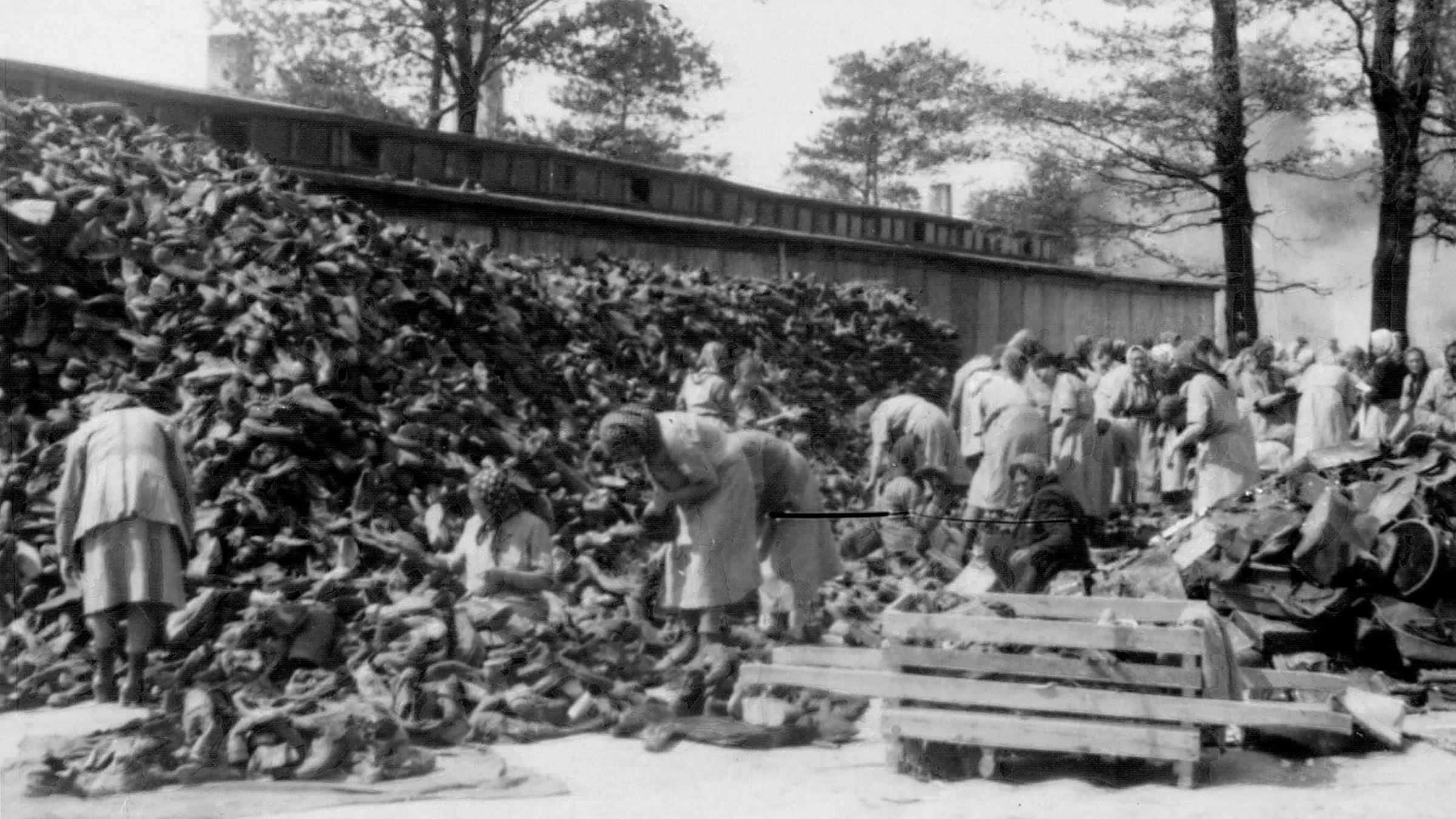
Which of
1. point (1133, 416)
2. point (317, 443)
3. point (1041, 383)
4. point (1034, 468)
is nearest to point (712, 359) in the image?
point (317, 443)

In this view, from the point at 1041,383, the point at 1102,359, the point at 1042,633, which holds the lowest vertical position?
the point at 1042,633

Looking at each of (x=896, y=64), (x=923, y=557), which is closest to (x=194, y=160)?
(x=923, y=557)

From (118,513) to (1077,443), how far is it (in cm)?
800

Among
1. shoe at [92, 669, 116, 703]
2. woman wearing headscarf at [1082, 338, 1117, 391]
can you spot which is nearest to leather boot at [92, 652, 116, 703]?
A: shoe at [92, 669, 116, 703]

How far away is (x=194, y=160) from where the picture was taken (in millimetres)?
13797

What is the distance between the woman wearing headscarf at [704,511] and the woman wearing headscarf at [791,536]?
0.69 metres

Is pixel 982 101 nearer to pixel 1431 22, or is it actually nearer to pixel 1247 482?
pixel 1431 22

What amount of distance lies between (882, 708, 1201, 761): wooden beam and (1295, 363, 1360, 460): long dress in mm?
7720

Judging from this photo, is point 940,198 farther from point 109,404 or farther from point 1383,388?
point 109,404

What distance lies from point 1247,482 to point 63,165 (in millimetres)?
10005

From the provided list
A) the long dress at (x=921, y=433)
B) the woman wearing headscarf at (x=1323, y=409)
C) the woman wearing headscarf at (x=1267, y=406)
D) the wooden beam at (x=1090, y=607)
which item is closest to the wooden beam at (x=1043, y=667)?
the wooden beam at (x=1090, y=607)

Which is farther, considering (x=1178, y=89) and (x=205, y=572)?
(x=1178, y=89)

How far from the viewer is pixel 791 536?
9.06m

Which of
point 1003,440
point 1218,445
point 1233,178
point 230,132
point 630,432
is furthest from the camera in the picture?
point 1233,178
